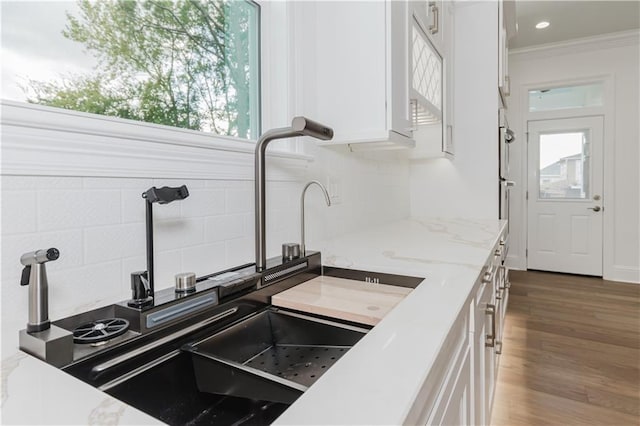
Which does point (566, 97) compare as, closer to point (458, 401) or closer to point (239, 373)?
point (458, 401)

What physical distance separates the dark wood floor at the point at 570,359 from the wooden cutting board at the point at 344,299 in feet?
4.14

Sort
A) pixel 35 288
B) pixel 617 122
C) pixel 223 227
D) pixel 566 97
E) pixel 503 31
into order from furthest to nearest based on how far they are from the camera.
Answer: pixel 566 97 < pixel 617 122 < pixel 503 31 < pixel 223 227 < pixel 35 288

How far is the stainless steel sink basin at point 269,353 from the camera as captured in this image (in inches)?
26.9

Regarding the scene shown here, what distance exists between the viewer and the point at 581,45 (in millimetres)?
4316

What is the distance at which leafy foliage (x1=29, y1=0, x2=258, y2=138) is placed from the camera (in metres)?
0.86

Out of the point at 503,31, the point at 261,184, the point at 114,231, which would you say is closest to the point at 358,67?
the point at 261,184

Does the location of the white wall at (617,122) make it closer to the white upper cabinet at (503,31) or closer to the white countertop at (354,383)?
the white upper cabinet at (503,31)

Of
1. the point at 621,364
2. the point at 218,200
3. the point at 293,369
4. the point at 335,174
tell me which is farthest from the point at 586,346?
the point at 218,200

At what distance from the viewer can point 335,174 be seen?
1.72 meters

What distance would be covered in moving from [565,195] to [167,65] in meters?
5.00

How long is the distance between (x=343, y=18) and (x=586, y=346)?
2727 mm

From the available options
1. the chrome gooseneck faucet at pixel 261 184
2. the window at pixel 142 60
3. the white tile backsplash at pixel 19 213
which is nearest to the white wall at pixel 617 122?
the window at pixel 142 60

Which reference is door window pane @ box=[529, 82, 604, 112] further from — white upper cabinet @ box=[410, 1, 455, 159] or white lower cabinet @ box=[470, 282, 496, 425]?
white lower cabinet @ box=[470, 282, 496, 425]

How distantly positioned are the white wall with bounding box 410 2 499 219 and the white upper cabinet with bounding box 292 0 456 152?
4.41 feet
